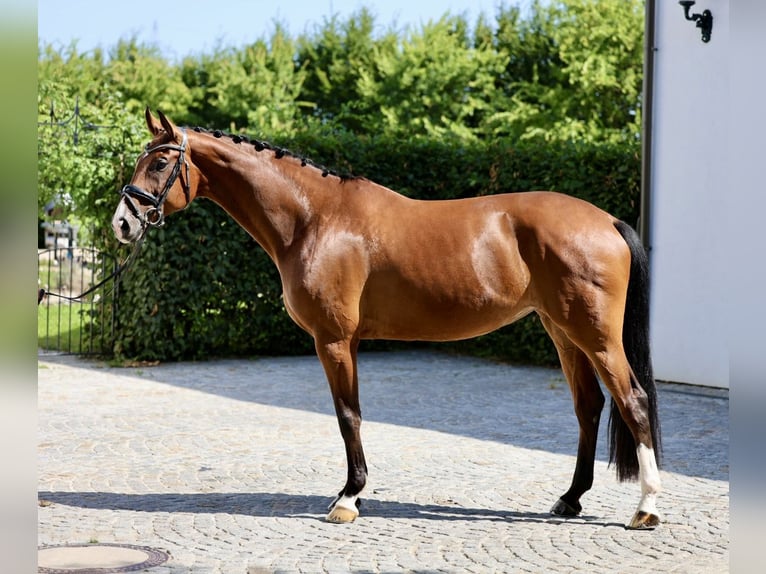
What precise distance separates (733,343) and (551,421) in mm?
6931

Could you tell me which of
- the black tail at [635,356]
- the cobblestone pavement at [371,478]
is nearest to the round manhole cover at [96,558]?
the cobblestone pavement at [371,478]

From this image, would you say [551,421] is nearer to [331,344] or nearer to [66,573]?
[331,344]

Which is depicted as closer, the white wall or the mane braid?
the mane braid

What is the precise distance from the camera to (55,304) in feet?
62.5

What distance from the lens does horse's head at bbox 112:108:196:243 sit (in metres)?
4.76

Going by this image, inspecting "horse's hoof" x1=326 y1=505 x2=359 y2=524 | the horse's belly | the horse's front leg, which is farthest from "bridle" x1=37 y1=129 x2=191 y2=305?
"horse's hoof" x1=326 y1=505 x2=359 y2=524

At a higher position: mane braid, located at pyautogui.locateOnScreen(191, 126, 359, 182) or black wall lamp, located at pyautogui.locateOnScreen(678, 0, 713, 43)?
black wall lamp, located at pyautogui.locateOnScreen(678, 0, 713, 43)

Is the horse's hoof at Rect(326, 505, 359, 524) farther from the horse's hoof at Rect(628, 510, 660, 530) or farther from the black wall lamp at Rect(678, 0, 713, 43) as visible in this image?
the black wall lamp at Rect(678, 0, 713, 43)

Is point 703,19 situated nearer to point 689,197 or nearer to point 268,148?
point 689,197

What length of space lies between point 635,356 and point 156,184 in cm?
273

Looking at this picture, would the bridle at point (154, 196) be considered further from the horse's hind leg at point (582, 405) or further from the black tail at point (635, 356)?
the black tail at point (635, 356)

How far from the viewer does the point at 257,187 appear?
5.03 meters

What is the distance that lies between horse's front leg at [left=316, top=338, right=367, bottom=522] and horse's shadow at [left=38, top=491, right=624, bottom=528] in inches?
5.9

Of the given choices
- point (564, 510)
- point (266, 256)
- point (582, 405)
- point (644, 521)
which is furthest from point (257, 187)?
point (266, 256)
